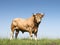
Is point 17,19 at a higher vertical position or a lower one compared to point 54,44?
higher

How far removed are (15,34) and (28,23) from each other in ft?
6.91

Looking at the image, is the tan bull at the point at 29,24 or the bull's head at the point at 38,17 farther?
the tan bull at the point at 29,24

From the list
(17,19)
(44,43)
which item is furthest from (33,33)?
(44,43)

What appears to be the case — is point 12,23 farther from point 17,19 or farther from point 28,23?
point 28,23

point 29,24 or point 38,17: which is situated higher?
point 38,17

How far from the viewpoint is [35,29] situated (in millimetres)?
17047

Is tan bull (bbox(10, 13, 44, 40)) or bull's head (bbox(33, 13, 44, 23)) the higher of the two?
bull's head (bbox(33, 13, 44, 23))

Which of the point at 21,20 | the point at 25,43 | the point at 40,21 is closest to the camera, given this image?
the point at 25,43

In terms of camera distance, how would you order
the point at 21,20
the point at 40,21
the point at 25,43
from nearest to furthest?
the point at 25,43, the point at 40,21, the point at 21,20

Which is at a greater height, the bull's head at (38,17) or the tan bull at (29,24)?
the bull's head at (38,17)

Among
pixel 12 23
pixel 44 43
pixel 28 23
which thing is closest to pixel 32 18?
pixel 28 23

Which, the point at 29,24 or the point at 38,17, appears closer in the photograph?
the point at 38,17

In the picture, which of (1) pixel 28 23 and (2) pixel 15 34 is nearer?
(1) pixel 28 23

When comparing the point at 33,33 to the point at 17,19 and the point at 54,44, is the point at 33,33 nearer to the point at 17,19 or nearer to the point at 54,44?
the point at 17,19
